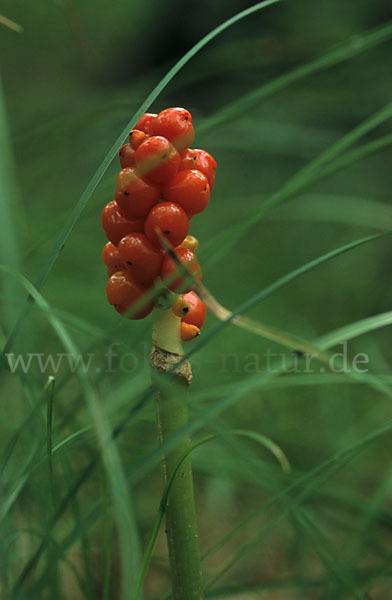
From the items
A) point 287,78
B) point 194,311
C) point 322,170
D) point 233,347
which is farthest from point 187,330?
point 233,347

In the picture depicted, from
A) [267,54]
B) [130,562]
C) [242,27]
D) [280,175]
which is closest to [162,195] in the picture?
[130,562]

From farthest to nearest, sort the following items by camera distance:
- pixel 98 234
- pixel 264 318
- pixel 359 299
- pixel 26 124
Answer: pixel 26 124 < pixel 98 234 < pixel 359 299 < pixel 264 318

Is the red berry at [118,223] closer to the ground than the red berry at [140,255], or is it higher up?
higher up

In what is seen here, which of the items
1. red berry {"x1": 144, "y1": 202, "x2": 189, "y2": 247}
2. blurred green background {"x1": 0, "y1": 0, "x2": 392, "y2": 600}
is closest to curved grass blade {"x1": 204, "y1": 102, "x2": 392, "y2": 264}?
blurred green background {"x1": 0, "y1": 0, "x2": 392, "y2": 600}

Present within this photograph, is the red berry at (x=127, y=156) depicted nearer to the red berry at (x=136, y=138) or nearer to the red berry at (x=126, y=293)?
the red berry at (x=136, y=138)

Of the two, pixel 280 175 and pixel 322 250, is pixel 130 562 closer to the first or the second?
pixel 322 250

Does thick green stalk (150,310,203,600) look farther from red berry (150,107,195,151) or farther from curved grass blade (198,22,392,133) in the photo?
curved grass blade (198,22,392,133)

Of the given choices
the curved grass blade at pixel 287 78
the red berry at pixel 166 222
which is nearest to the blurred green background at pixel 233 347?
the curved grass blade at pixel 287 78
